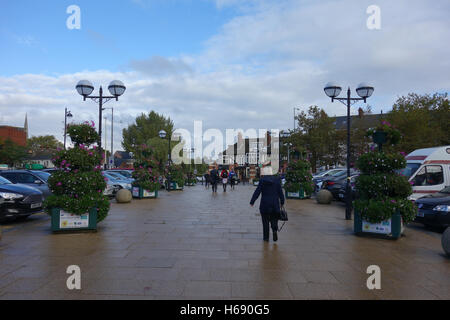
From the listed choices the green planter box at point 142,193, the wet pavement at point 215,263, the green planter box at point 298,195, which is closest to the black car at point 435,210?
the wet pavement at point 215,263

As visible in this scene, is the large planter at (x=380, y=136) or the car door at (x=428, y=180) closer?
the large planter at (x=380, y=136)

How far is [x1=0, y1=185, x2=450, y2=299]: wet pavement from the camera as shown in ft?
14.2

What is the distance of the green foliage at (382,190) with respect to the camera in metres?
7.66

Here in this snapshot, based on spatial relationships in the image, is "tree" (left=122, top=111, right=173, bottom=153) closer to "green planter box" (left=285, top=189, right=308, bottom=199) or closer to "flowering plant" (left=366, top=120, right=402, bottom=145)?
"green planter box" (left=285, top=189, right=308, bottom=199)

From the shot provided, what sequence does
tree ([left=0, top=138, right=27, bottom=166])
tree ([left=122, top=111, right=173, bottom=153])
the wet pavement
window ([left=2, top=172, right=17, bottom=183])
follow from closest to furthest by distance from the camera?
the wet pavement < window ([left=2, top=172, right=17, bottom=183]) < tree ([left=0, top=138, right=27, bottom=166]) < tree ([left=122, top=111, right=173, bottom=153])

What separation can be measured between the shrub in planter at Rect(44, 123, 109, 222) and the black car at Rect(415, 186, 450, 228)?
29.3 ft

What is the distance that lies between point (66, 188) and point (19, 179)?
21.5 ft

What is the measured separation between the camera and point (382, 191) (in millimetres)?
7910

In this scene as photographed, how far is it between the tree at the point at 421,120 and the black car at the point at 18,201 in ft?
80.4

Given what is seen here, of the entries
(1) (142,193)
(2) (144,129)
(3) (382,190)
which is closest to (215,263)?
(3) (382,190)

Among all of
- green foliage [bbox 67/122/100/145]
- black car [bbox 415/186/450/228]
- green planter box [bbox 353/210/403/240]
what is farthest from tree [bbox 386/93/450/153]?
green foliage [bbox 67/122/100/145]

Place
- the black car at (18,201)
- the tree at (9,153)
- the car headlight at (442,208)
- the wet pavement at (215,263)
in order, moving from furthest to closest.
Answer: the tree at (9,153) < the black car at (18,201) < the car headlight at (442,208) < the wet pavement at (215,263)

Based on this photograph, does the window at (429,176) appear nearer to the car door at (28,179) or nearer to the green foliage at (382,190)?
the green foliage at (382,190)

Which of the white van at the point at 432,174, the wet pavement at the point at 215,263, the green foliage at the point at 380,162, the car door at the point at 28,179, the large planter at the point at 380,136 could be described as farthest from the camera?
the car door at the point at 28,179
